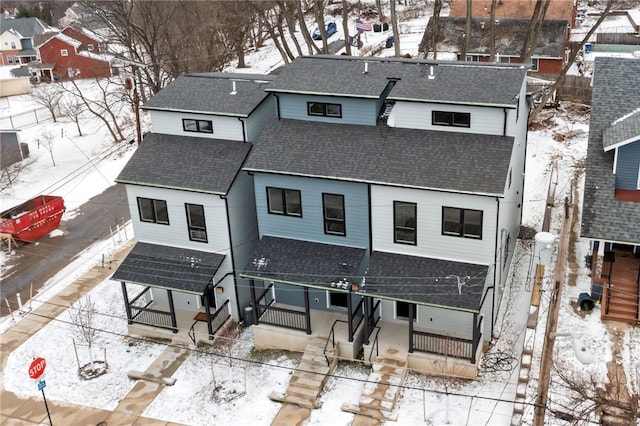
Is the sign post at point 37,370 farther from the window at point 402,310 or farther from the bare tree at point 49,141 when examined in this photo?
the bare tree at point 49,141

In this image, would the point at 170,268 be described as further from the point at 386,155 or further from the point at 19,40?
the point at 19,40

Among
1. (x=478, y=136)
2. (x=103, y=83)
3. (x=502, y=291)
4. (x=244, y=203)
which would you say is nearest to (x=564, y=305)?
(x=502, y=291)

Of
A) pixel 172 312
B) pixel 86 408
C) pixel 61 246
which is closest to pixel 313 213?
pixel 172 312

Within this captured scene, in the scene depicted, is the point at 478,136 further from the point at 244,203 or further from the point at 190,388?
the point at 190,388

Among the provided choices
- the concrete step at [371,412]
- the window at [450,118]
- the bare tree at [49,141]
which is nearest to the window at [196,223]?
the concrete step at [371,412]

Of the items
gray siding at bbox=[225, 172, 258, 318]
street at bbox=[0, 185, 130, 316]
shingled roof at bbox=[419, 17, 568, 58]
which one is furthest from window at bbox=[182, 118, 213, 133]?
shingled roof at bbox=[419, 17, 568, 58]
